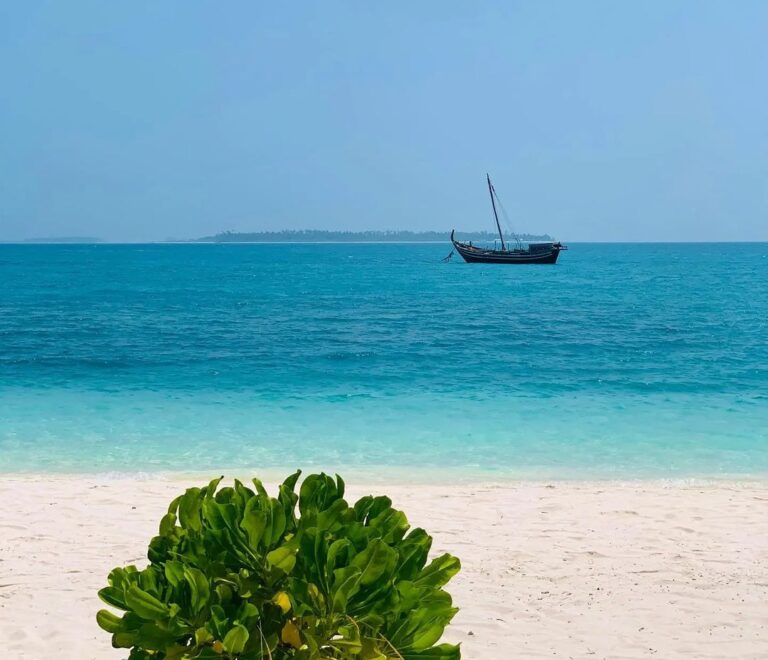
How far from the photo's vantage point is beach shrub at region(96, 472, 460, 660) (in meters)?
2.28

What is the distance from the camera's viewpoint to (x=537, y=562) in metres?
6.80

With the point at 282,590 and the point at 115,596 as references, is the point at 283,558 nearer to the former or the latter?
the point at 282,590

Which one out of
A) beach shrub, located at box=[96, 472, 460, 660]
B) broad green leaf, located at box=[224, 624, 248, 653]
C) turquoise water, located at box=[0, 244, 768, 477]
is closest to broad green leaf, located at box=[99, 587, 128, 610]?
beach shrub, located at box=[96, 472, 460, 660]

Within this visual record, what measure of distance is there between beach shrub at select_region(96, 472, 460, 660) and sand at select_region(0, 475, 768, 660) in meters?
2.87

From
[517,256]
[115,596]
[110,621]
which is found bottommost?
[110,621]

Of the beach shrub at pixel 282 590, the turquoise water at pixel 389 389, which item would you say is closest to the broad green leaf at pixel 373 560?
the beach shrub at pixel 282 590

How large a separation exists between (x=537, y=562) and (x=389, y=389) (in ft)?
36.6

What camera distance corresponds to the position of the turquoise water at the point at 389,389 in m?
12.1

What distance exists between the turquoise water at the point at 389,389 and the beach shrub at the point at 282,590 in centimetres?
904

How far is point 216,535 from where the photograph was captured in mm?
2389

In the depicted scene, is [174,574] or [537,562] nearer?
[174,574]

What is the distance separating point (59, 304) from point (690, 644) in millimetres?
40630

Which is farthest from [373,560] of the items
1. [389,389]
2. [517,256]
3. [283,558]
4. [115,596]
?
[517,256]

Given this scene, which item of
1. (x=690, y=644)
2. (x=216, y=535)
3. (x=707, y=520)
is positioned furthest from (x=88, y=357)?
(x=216, y=535)
